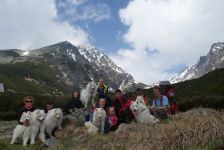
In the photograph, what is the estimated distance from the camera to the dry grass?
10.6 meters

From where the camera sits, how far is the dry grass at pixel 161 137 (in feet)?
34.6

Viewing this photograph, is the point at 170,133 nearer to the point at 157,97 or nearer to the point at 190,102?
the point at 157,97

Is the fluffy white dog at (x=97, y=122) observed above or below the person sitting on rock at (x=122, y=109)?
below

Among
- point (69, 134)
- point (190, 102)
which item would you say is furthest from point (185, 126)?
point (190, 102)

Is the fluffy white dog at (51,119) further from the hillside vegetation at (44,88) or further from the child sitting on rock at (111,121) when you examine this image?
the hillside vegetation at (44,88)

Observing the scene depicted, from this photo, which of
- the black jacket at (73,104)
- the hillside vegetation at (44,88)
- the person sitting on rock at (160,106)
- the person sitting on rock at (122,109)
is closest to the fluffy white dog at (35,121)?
the person sitting on rock at (122,109)

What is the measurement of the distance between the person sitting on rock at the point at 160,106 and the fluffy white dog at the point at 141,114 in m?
0.99

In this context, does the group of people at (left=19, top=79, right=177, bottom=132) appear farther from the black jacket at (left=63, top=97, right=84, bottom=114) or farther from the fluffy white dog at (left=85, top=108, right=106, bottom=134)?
the black jacket at (left=63, top=97, right=84, bottom=114)

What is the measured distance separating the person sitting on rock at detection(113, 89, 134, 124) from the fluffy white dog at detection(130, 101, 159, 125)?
67 cm

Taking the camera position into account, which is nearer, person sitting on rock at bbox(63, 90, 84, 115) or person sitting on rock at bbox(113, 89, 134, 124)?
person sitting on rock at bbox(113, 89, 134, 124)

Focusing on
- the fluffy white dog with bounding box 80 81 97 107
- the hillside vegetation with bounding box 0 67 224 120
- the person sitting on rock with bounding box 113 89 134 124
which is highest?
the hillside vegetation with bounding box 0 67 224 120

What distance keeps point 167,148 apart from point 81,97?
33.0 ft

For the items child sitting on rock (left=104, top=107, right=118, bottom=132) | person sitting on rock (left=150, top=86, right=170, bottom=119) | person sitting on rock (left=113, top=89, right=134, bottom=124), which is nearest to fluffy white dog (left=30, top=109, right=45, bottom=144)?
child sitting on rock (left=104, top=107, right=118, bottom=132)

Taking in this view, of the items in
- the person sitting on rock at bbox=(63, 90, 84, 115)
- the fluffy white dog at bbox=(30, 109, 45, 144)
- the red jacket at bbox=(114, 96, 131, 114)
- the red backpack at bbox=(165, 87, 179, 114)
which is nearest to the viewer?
the fluffy white dog at bbox=(30, 109, 45, 144)
